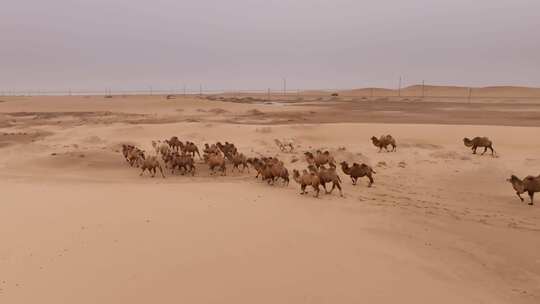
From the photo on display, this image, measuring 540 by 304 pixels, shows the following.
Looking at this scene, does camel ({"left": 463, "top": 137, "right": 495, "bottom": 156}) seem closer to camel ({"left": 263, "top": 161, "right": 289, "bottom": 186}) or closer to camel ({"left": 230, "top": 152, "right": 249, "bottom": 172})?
camel ({"left": 230, "top": 152, "right": 249, "bottom": 172})

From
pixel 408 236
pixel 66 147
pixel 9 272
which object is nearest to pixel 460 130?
pixel 408 236

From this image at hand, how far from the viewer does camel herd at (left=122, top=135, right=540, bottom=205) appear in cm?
1092

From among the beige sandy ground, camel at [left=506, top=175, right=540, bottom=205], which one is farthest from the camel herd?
the beige sandy ground

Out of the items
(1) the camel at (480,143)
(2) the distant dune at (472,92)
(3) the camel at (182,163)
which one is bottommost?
(3) the camel at (182,163)

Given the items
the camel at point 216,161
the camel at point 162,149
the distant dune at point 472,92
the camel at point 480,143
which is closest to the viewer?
the camel at point 216,161

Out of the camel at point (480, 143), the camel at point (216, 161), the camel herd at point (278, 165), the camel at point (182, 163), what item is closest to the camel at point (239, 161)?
the camel herd at point (278, 165)

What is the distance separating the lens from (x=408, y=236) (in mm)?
8055

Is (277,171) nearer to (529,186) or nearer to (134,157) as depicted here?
(529,186)

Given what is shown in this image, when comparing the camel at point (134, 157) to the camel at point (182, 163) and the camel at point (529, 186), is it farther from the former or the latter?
the camel at point (529, 186)

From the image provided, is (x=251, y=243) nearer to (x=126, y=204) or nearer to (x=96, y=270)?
(x=96, y=270)

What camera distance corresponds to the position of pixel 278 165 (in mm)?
12117

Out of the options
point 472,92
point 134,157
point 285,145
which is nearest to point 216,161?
point 134,157

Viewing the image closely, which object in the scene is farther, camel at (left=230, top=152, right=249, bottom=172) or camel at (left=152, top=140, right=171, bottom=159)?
camel at (left=152, top=140, right=171, bottom=159)

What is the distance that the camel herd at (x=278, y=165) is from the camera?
1092 cm
